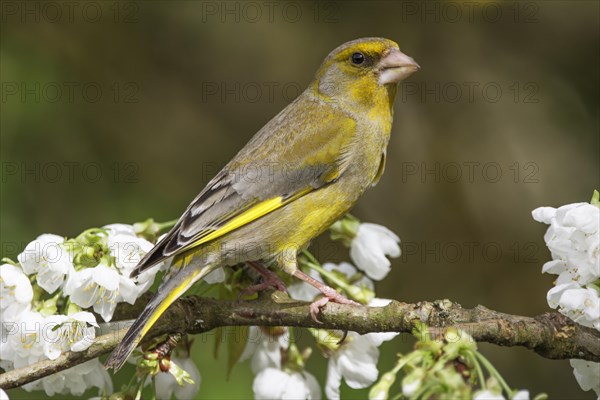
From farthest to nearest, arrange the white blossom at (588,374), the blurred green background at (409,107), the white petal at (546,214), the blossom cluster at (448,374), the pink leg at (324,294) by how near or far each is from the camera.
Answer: the blurred green background at (409,107) → the pink leg at (324,294) → the white blossom at (588,374) → the white petal at (546,214) → the blossom cluster at (448,374)

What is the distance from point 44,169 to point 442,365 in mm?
4176

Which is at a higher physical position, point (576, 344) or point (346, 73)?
point (346, 73)

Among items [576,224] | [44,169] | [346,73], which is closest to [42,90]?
[44,169]

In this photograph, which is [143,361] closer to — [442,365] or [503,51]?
[442,365]

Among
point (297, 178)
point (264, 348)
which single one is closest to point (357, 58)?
point (297, 178)

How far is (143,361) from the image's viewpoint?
3.02 metres

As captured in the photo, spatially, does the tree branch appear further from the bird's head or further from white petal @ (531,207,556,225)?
the bird's head

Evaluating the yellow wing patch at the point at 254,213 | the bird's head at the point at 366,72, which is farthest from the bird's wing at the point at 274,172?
the bird's head at the point at 366,72

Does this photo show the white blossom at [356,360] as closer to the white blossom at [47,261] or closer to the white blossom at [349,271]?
the white blossom at [349,271]

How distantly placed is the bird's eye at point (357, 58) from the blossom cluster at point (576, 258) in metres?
1.88

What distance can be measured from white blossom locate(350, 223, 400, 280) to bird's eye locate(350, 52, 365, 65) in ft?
3.29

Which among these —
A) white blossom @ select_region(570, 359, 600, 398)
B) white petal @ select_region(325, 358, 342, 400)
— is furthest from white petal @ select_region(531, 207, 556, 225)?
white petal @ select_region(325, 358, 342, 400)

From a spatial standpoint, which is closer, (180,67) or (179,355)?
(179,355)

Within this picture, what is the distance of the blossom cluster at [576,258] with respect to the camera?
254 cm
